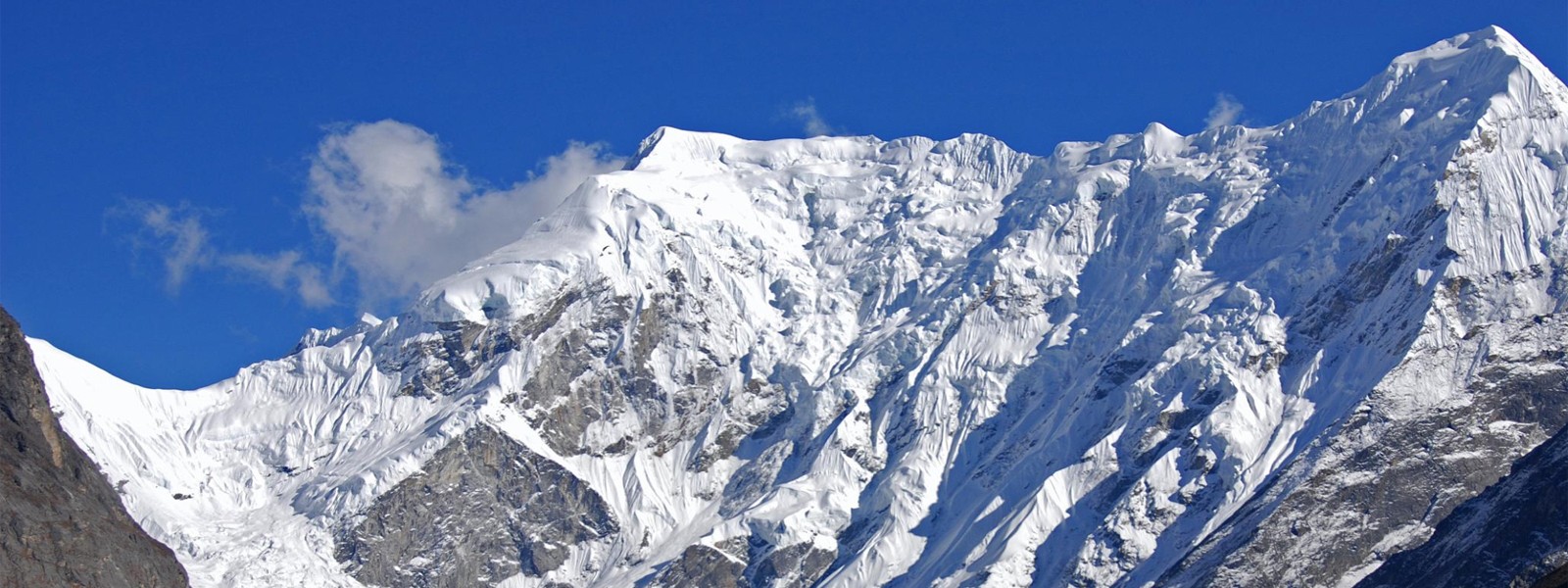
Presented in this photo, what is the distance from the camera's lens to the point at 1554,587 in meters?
97.2

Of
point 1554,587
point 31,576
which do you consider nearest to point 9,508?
point 31,576

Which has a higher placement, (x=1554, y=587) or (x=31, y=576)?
(x=31, y=576)

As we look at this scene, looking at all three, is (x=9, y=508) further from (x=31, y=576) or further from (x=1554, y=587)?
(x=1554, y=587)

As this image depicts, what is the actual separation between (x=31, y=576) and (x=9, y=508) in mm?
5903

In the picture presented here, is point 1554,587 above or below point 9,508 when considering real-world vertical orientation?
below

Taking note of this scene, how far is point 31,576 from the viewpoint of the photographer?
647 ft

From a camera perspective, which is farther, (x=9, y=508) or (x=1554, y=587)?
(x=9, y=508)

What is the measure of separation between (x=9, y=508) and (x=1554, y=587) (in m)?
133

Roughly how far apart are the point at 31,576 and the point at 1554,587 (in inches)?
5099

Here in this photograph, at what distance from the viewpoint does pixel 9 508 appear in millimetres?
199875

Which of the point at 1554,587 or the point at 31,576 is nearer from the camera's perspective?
the point at 1554,587
